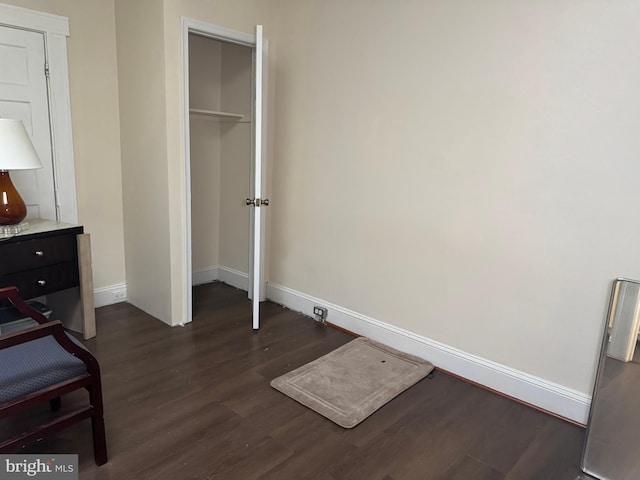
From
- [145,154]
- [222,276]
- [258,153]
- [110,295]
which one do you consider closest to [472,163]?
[258,153]

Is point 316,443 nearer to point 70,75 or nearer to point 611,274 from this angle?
point 611,274

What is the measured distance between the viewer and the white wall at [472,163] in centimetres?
210

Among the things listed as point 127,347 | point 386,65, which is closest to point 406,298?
point 386,65

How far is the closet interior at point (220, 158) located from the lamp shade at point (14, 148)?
147cm

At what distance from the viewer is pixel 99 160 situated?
11.0ft

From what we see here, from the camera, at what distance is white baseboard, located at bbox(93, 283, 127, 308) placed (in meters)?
3.49

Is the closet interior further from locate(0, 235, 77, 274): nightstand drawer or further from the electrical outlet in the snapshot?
locate(0, 235, 77, 274): nightstand drawer

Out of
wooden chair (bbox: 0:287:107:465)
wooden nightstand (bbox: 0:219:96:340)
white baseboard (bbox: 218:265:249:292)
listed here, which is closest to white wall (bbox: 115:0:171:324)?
wooden nightstand (bbox: 0:219:96:340)

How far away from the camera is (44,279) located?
2697 mm

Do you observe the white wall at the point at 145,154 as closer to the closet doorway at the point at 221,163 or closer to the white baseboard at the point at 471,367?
the closet doorway at the point at 221,163

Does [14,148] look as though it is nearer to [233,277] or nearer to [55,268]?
[55,268]

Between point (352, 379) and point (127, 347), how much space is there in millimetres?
1496

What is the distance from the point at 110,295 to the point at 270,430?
2103 millimetres

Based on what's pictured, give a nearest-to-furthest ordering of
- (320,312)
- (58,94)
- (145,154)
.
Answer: (58,94) → (145,154) → (320,312)
